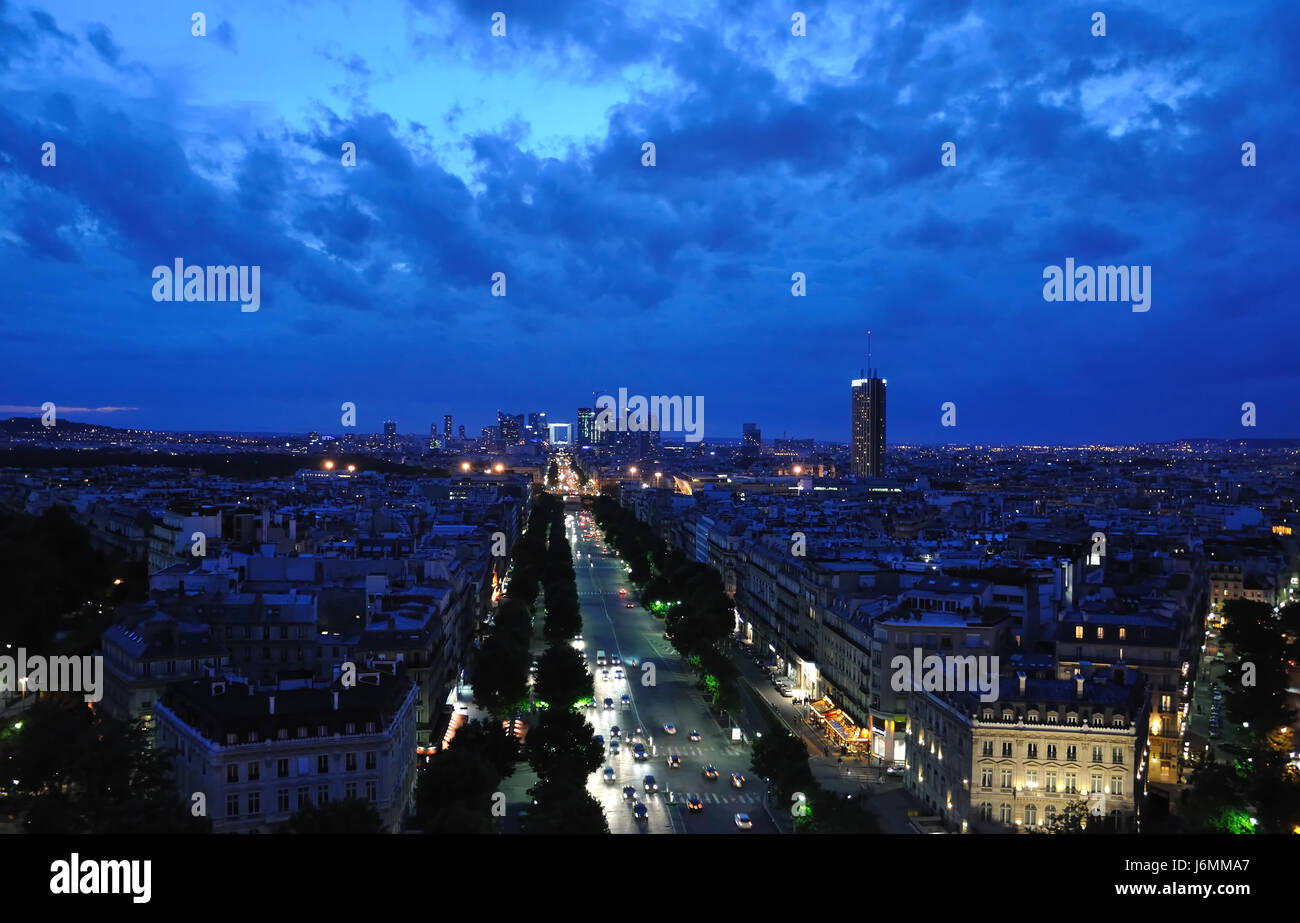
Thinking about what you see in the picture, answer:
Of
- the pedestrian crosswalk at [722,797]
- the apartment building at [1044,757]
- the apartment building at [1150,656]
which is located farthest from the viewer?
the apartment building at [1150,656]

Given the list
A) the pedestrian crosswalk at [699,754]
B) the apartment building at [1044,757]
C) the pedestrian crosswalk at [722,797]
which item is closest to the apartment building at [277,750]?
the pedestrian crosswalk at [722,797]

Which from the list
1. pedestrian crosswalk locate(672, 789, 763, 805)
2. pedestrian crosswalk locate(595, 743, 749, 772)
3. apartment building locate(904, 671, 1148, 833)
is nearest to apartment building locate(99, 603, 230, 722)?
pedestrian crosswalk locate(595, 743, 749, 772)

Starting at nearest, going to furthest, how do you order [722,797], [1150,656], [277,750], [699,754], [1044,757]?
[277,750] < [1044,757] < [722,797] < [699,754] < [1150,656]

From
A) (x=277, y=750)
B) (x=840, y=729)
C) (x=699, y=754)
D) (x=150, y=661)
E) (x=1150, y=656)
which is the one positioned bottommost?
(x=699, y=754)

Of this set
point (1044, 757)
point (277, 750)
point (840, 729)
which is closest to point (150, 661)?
point (277, 750)

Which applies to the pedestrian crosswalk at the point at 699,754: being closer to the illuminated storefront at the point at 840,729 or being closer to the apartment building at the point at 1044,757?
the illuminated storefront at the point at 840,729

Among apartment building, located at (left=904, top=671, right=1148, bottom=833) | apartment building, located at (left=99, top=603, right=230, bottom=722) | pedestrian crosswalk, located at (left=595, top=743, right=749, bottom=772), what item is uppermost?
apartment building, located at (left=99, top=603, right=230, bottom=722)

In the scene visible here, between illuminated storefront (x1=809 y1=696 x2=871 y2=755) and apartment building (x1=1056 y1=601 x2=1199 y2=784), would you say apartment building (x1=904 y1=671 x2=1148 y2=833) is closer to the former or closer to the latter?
apartment building (x1=1056 y1=601 x2=1199 y2=784)

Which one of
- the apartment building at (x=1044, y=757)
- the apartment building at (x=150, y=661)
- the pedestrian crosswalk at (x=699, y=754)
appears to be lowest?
the pedestrian crosswalk at (x=699, y=754)

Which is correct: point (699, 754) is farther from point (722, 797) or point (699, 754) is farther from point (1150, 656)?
point (1150, 656)

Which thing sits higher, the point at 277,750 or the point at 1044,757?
the point at 277,750
